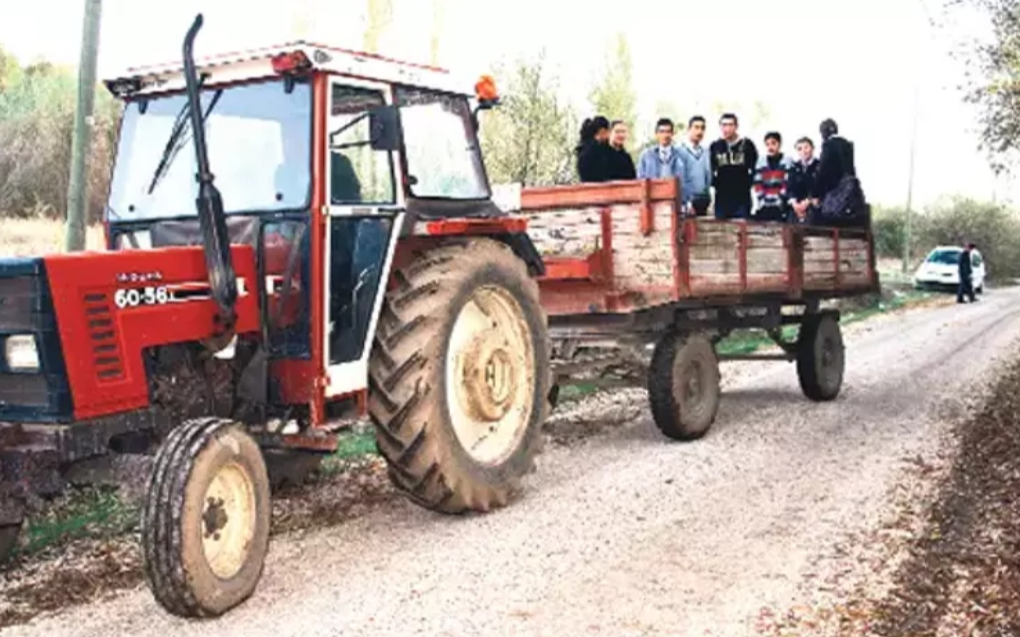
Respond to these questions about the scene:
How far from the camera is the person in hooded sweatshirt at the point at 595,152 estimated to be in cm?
955

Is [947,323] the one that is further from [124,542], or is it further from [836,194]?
[124,542]

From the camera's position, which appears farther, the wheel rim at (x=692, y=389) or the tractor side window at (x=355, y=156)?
the wheel rim at (x=692, y=389)

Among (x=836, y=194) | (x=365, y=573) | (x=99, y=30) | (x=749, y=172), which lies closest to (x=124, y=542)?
(x=365, y=573)

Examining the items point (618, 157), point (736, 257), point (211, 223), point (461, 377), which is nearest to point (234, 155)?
point (211, 223)

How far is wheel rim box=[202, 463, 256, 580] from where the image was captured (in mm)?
4586

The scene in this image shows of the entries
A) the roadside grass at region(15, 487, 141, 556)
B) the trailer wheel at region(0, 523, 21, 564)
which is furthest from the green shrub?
the trailer wheel at region(0, 523, 21, 564)

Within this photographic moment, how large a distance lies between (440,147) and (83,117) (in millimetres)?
2790

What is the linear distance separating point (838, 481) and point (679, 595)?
2.55 meters

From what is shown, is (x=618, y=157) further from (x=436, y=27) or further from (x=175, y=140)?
(x=436, y=27)

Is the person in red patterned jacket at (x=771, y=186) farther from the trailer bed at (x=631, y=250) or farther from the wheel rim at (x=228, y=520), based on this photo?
the wheel rim at (x=228, y=520)

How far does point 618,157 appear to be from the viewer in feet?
31.6

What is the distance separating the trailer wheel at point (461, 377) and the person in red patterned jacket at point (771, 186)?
498 cm

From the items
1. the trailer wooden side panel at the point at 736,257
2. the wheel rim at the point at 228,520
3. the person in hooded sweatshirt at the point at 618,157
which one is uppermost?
the person in hooded sweatshirt at the point at 618,157

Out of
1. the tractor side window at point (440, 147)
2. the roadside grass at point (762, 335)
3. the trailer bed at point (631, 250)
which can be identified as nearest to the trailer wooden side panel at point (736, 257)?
the trailer bed at point (631, 250)
